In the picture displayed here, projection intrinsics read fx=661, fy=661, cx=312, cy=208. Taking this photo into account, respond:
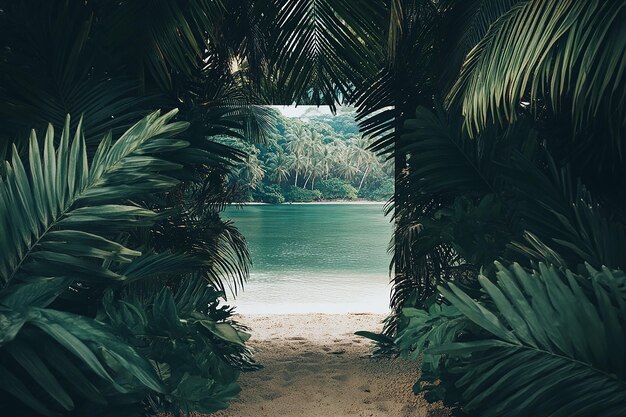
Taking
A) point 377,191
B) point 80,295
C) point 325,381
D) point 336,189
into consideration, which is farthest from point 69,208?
point 377,191

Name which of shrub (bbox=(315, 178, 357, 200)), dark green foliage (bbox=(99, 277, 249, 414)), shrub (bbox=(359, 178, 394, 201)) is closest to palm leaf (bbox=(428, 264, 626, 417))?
dark green foliage (bbox=(99, 277, 249, 414))

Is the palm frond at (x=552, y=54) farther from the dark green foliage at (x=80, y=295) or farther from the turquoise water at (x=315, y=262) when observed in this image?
the turquoise water at (x=315, y=262)

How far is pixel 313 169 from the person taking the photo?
114 feet

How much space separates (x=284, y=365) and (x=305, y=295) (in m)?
7.62

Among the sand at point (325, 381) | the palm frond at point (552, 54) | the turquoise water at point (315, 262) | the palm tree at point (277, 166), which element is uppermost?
the palm tree at point (277, 166)

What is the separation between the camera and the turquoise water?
10.7 meters

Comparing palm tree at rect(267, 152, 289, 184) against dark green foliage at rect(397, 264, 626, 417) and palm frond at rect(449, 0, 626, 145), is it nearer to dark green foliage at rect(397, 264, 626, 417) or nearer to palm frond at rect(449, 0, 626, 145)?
palm frond at rect(449, 0, 626, 145)

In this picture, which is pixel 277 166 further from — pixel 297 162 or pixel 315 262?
pixel 315 262

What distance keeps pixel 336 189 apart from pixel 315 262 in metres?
20.1

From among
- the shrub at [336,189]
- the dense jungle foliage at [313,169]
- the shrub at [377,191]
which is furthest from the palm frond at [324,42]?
the shrub at [336,189]

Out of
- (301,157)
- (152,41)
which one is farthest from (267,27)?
(301,157)

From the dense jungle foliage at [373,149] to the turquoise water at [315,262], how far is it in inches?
127

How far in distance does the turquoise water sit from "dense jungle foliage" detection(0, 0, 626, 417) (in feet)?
10.6

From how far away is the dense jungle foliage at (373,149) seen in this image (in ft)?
4.13
